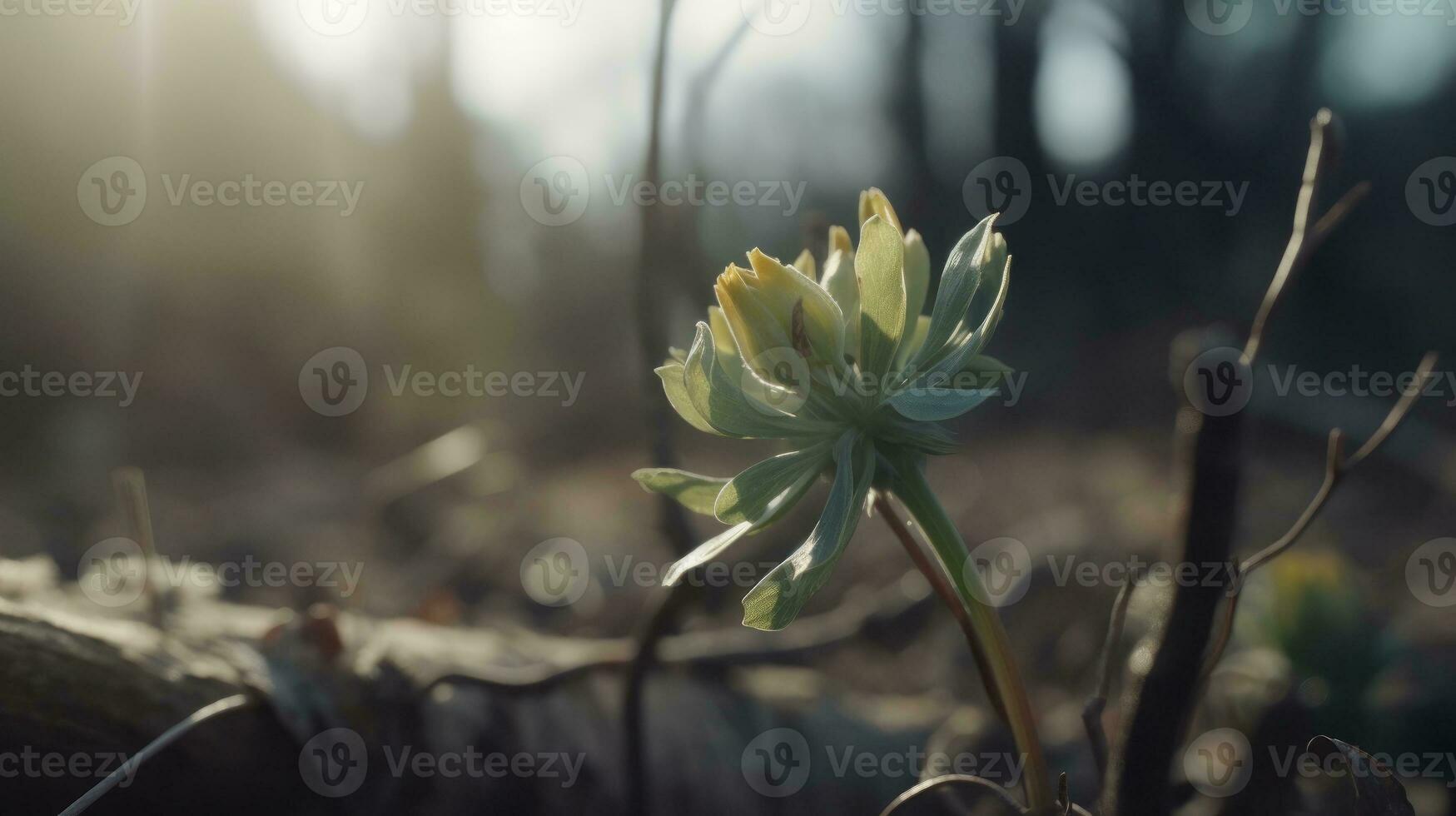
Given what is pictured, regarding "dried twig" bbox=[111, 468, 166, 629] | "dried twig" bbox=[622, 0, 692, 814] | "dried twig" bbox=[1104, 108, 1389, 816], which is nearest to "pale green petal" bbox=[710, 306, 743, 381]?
"dried twig" bbox=[1104, 108, 1389, 816]

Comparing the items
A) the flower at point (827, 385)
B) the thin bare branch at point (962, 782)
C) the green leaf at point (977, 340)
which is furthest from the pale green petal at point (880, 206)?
the thin bare branch at point (962, 782)

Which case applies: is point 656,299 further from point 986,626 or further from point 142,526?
point 986,626

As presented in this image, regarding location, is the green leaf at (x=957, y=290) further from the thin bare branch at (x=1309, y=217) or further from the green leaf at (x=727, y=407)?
the thin bare branch at (x=1309, y=217)

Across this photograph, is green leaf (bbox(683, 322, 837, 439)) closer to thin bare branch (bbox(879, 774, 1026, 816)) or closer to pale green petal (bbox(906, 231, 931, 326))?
pale green petal (bbox(906, 231, 931, 326))

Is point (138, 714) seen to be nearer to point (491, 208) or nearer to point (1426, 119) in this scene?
point (1426, 119)

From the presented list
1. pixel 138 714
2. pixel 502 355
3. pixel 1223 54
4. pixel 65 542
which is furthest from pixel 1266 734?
pixel 502 355
